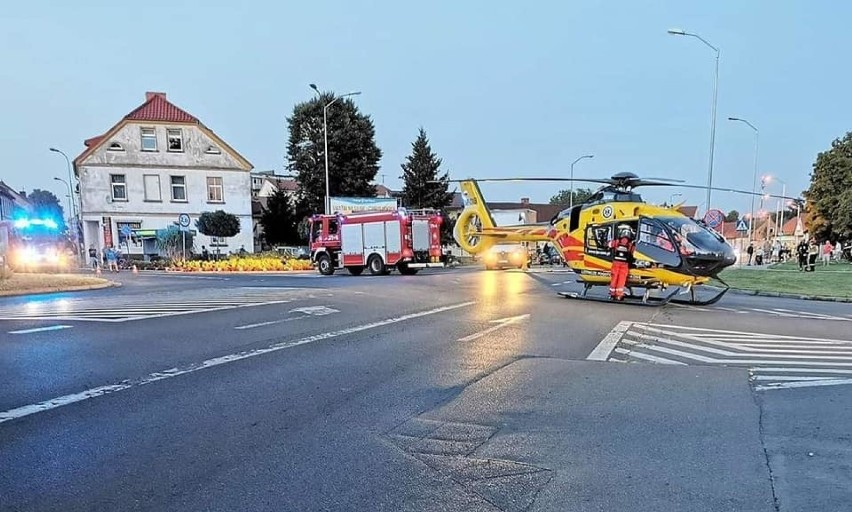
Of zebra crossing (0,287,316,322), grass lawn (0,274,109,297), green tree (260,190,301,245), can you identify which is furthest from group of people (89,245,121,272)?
zebra crossing (0,287,316,322)

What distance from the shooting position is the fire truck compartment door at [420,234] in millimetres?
26188

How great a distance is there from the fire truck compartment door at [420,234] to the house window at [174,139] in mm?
25812

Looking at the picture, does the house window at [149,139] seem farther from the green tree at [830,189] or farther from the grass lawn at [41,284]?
the green tree at [830,189]

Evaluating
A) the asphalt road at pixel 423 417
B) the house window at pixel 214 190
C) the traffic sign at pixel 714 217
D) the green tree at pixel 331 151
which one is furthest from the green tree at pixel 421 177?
the asphalt road at pixel 423 417

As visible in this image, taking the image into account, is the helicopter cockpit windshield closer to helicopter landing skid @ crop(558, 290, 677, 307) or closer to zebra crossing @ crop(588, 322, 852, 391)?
helicopter landing skid @ crop(558, 290, 677, 307)

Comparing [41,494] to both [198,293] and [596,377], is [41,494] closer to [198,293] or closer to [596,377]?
[596,377]

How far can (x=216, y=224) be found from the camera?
37781 mm

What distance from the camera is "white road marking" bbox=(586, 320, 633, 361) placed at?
7448 mm

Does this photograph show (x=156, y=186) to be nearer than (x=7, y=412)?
No

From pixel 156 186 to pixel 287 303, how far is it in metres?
34.3

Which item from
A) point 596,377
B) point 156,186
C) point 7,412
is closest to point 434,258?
point 596,377

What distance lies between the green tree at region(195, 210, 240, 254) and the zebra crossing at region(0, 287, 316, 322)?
2300cm

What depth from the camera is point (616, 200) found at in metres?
14.2

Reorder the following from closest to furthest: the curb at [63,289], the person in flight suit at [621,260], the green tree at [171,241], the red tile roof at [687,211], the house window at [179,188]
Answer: the person in flight suit at [621,260] → the red tile roof at [687,211] → the curb at [63,289] → the green tree at [171,241] → the house window at [179,188]
